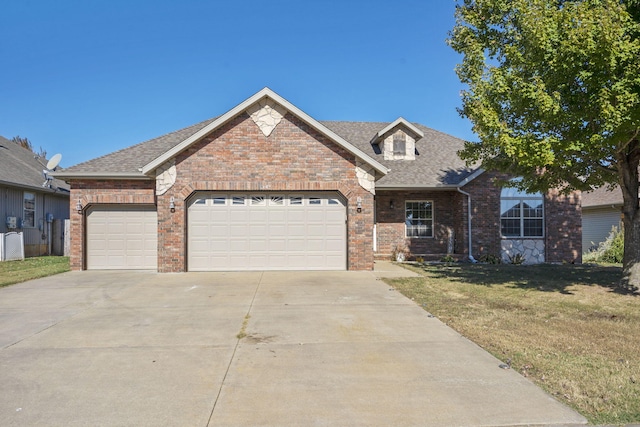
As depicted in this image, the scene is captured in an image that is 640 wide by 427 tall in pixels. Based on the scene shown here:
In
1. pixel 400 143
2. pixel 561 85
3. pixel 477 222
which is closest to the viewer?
pixel 561 85

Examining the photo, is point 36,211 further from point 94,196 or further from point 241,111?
point 241,111

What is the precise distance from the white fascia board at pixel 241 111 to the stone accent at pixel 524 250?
7.33 m

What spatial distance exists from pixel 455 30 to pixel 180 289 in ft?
33.5

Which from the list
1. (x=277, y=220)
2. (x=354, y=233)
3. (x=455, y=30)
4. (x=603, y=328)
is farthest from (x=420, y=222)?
(x=603, y=328)

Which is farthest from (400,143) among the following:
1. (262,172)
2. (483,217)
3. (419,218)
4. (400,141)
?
(262,172)

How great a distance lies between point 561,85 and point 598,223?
19.2 m

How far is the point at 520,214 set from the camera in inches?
722

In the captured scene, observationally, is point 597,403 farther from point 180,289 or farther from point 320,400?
point 180,289

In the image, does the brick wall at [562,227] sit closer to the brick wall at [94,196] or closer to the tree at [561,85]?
the tree at [561,85]

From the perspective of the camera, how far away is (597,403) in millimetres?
4230

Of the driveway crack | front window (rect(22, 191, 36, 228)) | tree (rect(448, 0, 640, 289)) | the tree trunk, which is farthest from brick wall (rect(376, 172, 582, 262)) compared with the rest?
front window (rect(22, 191, 36, 228))

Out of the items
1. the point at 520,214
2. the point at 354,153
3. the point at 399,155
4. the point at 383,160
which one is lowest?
the point at 520,214

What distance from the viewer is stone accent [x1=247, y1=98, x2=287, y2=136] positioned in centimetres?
1409

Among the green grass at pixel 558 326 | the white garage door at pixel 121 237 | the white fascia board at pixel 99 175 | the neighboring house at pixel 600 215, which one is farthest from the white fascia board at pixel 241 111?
the neighboring house at pixel 600 215
